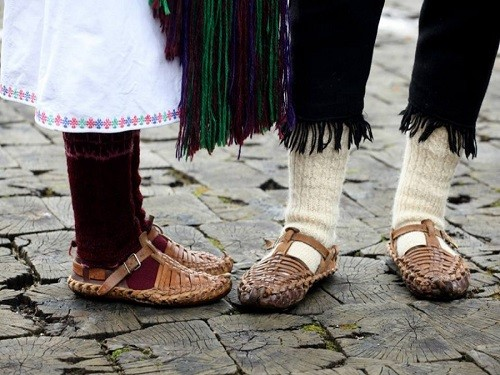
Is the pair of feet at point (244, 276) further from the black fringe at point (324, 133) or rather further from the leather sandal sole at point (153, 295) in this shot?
the black fringe at point (324, 133)

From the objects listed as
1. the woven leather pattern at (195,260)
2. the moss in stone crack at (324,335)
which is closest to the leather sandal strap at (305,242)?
the woven leather pattern at (195,260)

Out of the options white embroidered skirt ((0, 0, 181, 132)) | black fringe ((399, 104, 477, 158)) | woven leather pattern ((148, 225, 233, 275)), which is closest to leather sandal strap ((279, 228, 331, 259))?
woven leather pattern ((148, 225, 233, 275))

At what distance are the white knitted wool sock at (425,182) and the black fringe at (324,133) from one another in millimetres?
241

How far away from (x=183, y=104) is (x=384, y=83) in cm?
280

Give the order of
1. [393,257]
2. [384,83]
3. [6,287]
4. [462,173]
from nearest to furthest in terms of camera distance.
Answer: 1. [6,287]
2. [393,257]
3. [462,173]
4. [384,83]

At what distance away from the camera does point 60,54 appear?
209 centimetres

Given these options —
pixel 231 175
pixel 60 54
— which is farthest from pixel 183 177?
pixel 60 54

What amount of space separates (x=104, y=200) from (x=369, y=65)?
2.21ft

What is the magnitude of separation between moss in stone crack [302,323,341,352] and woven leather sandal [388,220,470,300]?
0.30 m

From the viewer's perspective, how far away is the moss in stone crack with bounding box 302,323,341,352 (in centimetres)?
217

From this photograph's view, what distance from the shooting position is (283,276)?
2396 mm

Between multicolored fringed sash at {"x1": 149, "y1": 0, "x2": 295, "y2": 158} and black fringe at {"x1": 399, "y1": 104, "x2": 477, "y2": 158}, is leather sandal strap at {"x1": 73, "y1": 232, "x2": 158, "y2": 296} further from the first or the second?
black fringe at {"x1": 399, "y1": 104, "x2": 477, "y2": 158}

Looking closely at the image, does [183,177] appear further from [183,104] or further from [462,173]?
[183,104]

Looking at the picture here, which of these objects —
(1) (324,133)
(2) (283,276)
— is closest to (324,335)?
(2) (283,276)
